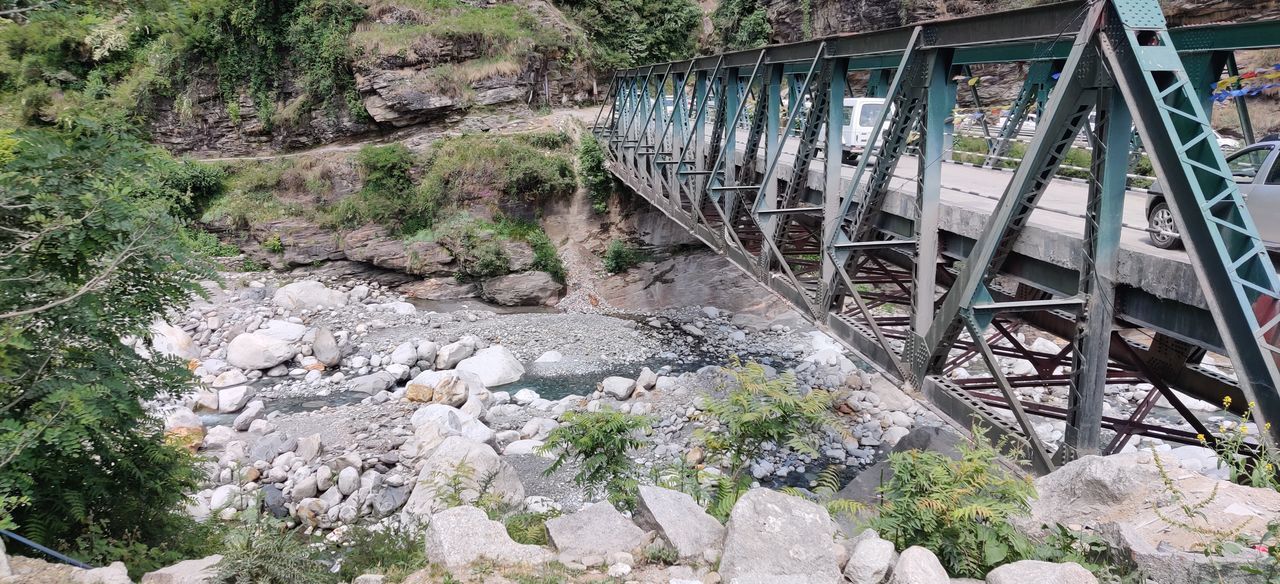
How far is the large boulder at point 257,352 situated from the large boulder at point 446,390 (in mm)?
3919

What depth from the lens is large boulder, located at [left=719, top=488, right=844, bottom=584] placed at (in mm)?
4043

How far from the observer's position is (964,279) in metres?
5.59

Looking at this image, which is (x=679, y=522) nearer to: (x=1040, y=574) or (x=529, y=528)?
(x=529, y=528)

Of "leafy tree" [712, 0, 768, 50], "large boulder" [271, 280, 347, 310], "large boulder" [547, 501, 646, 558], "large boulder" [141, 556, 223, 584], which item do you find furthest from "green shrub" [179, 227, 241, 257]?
"large boulder" [547, 501, 646, 558]

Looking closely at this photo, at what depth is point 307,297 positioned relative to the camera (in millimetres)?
20812

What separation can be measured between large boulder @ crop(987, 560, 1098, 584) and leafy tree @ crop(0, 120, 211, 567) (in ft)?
20.3

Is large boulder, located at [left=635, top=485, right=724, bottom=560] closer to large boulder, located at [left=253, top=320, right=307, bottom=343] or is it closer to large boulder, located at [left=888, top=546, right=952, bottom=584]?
large boulder, located at [left=888, top=546, right=952, bottom=584]

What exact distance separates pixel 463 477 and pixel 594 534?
494cm

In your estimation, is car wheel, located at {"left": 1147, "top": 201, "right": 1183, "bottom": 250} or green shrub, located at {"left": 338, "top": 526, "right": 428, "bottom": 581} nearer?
green shrub, located at {"left": 338, "top": 526, "right": 428, "bottom": 581}

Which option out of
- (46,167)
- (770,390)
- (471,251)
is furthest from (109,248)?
(471,251)

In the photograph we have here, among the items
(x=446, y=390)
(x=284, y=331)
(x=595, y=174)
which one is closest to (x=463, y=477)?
(x=446, y=390)

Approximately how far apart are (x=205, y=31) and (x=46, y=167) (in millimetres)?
25355

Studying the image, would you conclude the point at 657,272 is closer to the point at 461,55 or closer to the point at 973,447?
the point at 461,55

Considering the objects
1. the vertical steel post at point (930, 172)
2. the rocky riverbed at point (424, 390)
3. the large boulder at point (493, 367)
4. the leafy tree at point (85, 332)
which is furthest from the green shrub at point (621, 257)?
the vertical steel post at point (930, 172)
